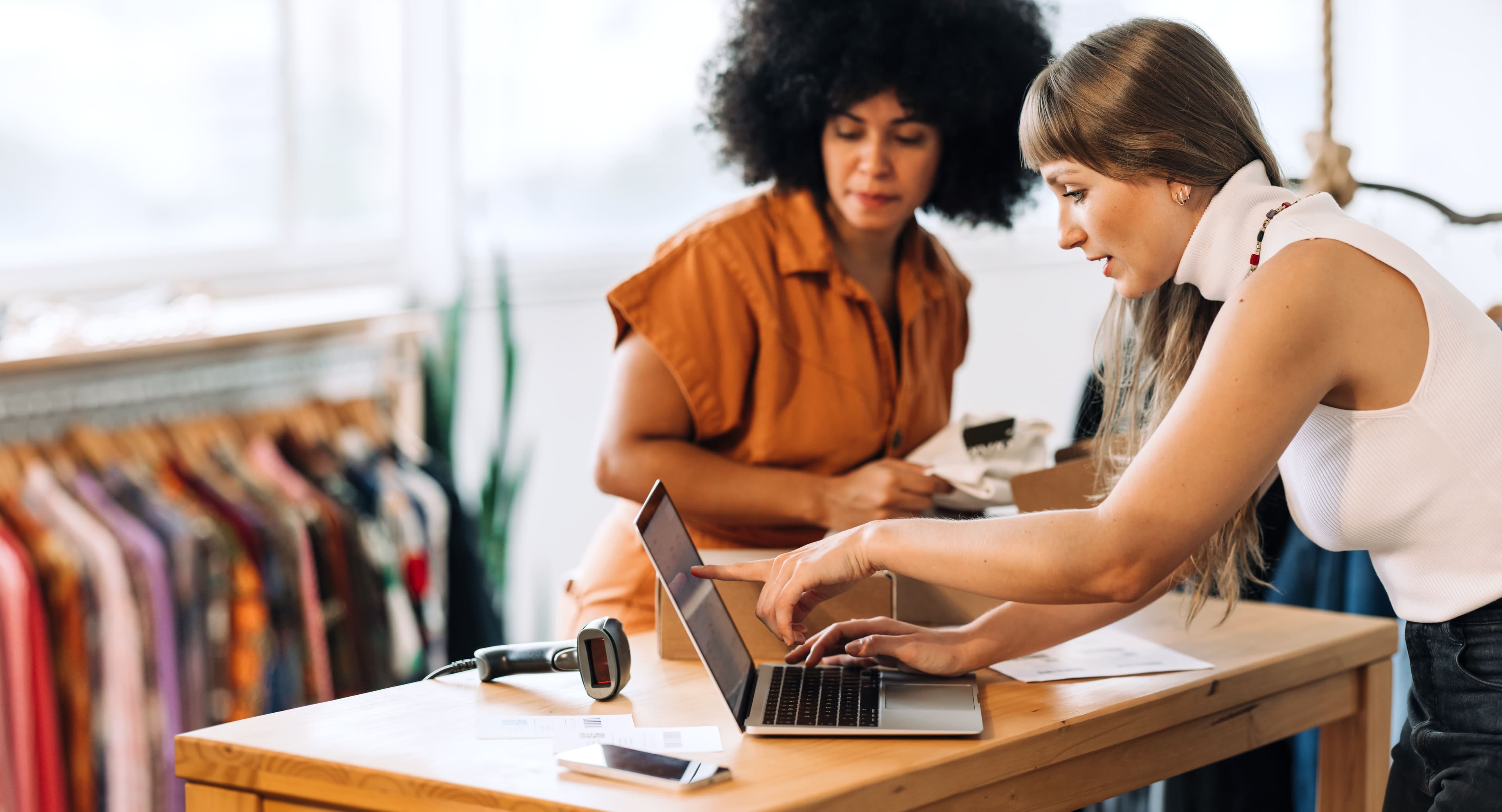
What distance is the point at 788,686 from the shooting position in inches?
60.7

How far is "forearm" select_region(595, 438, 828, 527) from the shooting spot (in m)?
1.99

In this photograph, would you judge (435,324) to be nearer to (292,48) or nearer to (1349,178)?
(292,48)

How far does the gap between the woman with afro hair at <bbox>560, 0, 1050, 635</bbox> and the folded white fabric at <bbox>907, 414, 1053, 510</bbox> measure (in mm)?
41

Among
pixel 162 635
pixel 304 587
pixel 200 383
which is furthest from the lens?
pixel 200 383

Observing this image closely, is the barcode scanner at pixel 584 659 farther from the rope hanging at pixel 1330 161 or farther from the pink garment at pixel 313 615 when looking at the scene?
the rope hanging at pixel 1330 161

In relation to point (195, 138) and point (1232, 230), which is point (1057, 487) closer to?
point (1232, 230)

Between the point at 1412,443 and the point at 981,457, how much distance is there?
83cm

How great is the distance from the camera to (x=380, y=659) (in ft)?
8.84

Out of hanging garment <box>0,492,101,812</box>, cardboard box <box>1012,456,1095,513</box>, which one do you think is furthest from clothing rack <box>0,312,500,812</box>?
cardboard box <box>1012,456,1095,513</box>

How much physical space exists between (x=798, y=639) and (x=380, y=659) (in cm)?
144

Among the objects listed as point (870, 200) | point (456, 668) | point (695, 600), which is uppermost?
point (870, 200)

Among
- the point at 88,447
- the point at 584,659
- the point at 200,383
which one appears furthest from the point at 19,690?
the point at 584,659

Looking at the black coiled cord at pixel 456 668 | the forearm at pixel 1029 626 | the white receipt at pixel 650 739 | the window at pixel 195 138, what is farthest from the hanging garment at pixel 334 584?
the forearm at pixel 1029 626

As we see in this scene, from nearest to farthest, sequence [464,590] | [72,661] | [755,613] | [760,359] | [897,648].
→ [897,648]
[755,613]
[760,359]
[72,661]
[464,590]
